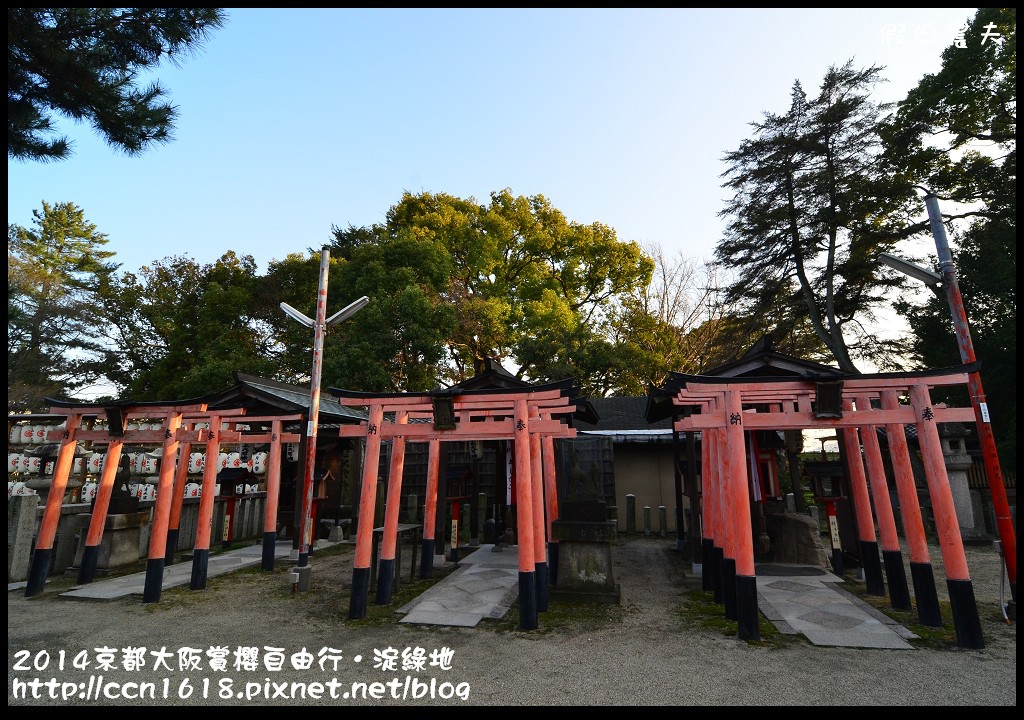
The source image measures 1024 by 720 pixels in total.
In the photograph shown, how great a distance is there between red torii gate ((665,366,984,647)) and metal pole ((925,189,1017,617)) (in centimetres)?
54

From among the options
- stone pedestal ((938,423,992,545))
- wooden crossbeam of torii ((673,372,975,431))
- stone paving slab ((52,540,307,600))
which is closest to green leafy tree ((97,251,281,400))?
stone paving slab ((52,540,307,600))

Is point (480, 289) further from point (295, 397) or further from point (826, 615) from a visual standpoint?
point (826, 615)

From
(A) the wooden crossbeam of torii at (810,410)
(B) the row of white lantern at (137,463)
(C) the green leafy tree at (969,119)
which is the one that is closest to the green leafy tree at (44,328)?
(B) the row of white lantern at (137,463)

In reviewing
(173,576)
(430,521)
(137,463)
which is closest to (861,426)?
(430,521)

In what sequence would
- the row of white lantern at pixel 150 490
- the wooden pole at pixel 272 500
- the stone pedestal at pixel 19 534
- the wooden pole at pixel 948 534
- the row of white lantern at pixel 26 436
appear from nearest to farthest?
the wooden pole at pixel 948 534, the stone pedestal at pixel 19 534, the wooden pole at pixel 272 500, the row of white lantern at pixel 150 490, the row of white lantern at pixel 26 436

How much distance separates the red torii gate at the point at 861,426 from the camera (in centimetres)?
667

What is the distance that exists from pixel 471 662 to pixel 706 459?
5.95 metres

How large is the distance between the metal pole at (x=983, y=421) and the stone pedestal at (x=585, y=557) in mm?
5691

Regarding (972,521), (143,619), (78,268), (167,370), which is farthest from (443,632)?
(78,268)

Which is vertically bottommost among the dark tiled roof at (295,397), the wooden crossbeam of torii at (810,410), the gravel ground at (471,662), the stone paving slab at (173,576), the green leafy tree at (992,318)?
the gravel ground at (471,662)

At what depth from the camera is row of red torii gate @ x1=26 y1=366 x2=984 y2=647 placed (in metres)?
7.04

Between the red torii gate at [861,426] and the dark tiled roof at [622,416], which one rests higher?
the dark tiled roof at [622,416]

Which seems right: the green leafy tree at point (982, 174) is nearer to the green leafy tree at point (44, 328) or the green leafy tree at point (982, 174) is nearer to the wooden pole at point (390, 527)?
the wooden pole at point (390, 527)

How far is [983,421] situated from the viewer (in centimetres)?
755
